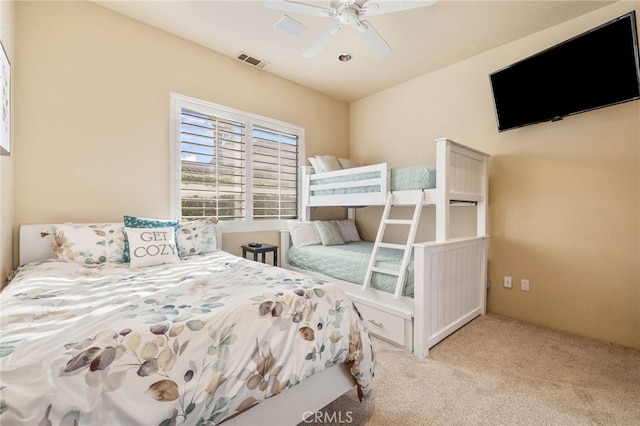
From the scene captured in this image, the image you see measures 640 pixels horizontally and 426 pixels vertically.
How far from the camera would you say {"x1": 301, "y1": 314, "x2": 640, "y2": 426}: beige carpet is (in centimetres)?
143

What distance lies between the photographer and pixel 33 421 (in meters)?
0.67

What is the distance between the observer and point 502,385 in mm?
1684

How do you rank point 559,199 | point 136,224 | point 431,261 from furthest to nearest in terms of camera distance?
point 559,199
point 136,224
point 431,261

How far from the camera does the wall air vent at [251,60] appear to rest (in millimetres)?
3001

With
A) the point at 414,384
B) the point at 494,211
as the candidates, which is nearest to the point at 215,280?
the point at 414,384

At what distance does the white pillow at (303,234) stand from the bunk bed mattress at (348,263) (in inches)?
3.4

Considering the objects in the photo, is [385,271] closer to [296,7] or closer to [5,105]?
[296,7]

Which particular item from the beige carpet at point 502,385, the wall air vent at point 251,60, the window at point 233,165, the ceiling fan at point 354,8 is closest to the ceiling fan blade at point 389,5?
the ceiling fan at point 354,8

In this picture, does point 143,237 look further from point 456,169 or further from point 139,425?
point 456,169

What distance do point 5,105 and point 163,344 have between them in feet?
6.68

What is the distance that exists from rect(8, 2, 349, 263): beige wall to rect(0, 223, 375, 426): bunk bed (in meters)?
0.74

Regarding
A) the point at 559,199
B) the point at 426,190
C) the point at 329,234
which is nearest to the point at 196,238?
the point at 329,234
